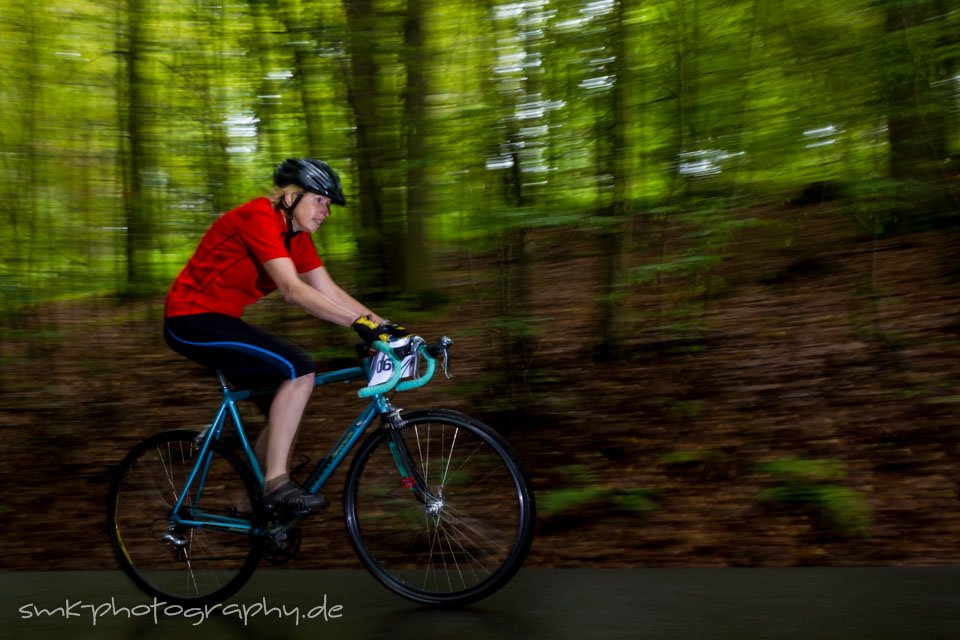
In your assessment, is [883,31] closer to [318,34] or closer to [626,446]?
[626,446]

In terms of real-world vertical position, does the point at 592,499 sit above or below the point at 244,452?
below

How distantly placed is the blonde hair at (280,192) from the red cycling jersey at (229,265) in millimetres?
37

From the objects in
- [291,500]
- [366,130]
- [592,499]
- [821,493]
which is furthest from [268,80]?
[821,493]

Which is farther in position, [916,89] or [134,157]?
[134,157]

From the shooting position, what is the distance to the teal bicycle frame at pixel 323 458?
4.18 meters

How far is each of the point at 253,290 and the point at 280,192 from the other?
489mm

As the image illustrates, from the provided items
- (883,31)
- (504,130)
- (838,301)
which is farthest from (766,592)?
(838,301)

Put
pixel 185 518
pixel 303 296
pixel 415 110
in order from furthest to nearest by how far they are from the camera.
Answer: pixel 415 110
pixel 185 518
pixel 303 296

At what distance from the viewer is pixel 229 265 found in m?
4.26

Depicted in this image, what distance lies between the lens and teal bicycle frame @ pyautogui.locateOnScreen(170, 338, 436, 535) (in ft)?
13.7

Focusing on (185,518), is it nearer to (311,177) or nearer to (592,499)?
(311,177)

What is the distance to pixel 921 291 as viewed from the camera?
8.50 m

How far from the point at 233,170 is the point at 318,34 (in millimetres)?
1572

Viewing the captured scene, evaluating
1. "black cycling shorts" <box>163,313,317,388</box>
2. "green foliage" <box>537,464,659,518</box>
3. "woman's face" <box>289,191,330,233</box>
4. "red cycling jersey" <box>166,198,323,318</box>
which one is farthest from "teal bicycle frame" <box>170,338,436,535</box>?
"green foliage" <box>537,464,659,518</box>
